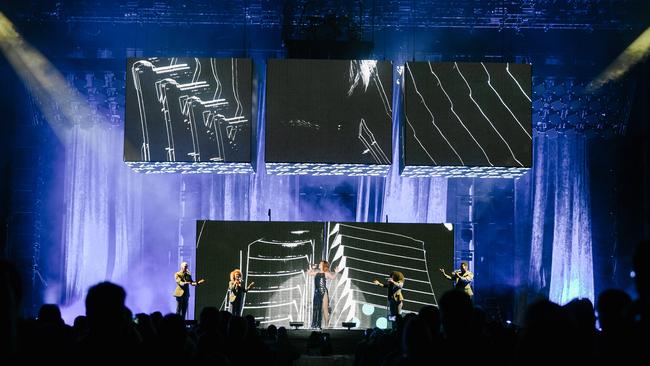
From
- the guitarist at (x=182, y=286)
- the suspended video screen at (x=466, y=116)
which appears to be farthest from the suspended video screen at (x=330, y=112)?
the guitarist at (x=182, y=286)

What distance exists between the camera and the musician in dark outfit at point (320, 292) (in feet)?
44.1

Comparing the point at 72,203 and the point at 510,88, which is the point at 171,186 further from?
the point at 510,88

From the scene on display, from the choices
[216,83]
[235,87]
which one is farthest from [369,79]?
[216,83]

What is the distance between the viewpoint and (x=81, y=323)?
206 inches

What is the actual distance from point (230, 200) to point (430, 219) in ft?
13.2

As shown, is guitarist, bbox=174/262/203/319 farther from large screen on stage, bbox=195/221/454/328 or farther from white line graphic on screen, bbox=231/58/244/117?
white line graphic on screen, bbox=231/58/244/117

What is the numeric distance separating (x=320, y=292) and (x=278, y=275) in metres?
0.97

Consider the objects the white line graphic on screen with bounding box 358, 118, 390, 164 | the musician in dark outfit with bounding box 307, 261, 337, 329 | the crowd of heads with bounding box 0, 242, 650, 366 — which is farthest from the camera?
the white line graphic on screen with bounding box 358, 118, 390, 164

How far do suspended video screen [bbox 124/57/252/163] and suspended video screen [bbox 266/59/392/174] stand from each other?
20.4 inches

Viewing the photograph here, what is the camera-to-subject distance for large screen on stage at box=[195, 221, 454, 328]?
13977 millimetres

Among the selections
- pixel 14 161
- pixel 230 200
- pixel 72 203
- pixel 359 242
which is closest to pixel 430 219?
pixel 359 242

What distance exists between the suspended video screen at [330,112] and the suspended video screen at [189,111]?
517mm

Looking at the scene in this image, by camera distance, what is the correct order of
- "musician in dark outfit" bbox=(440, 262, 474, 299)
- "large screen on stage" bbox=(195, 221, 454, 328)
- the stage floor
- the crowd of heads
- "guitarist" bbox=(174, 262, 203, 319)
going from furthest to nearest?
1. "large screen on stage" bbox=(195, 221, 454, 328)
2. "musician in dark outfit" bbox=(440, 262, 474, 299)
3. "guitarist" bbox=(174, 262, 203, 319)
4. the stage floor
5. the crowd of heads

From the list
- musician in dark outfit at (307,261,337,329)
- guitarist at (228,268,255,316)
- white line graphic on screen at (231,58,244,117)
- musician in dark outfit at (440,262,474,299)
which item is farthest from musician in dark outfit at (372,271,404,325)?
white line graphic on screen at (231,58,244,117)
